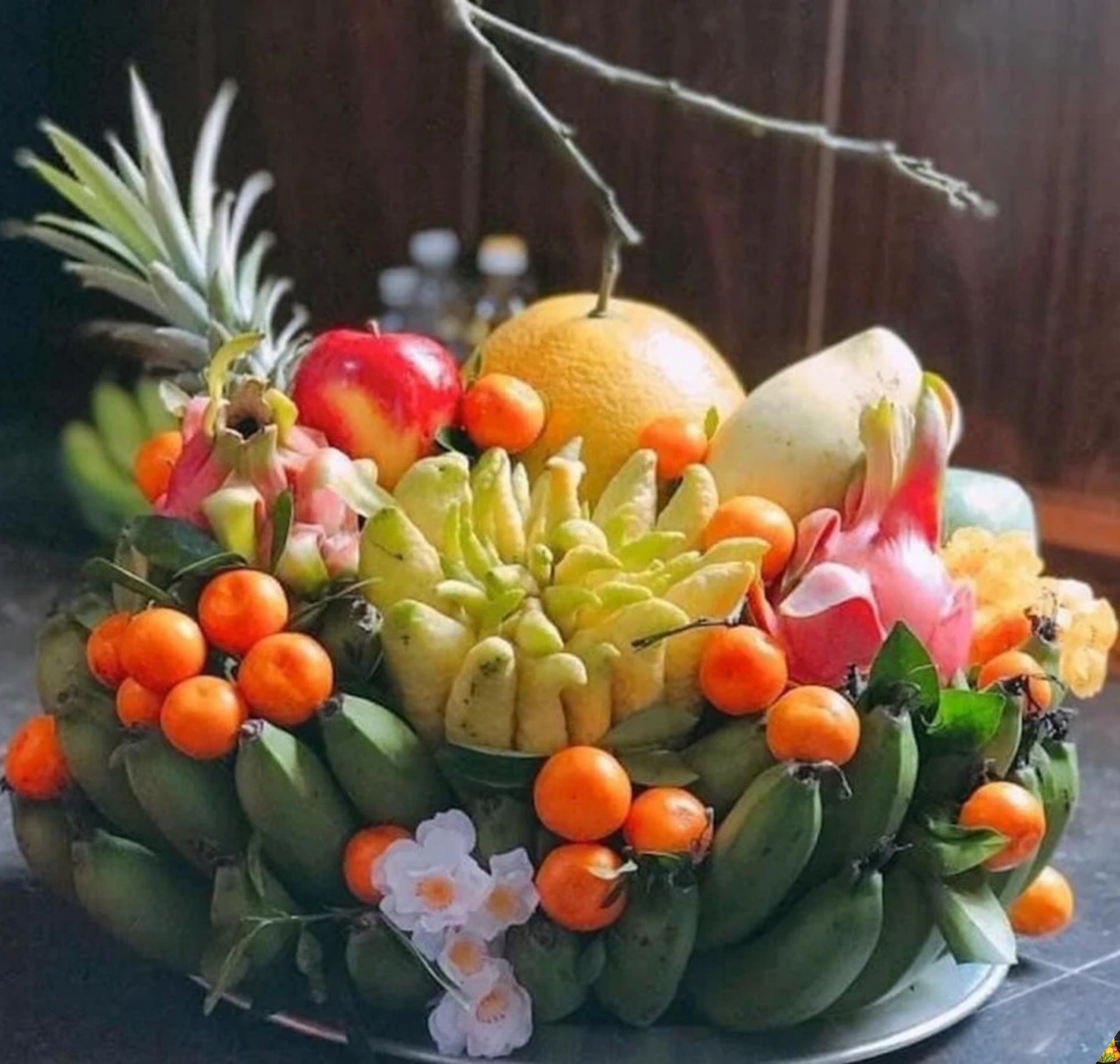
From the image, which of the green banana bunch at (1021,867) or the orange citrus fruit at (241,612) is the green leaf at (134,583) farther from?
the green banana bunch at (1021,867)

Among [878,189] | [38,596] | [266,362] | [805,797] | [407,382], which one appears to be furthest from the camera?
[878,189]

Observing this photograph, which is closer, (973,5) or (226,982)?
(226,982)

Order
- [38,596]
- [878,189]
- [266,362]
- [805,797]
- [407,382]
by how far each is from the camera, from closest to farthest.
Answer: [805,797], [407,382], [266,362], [38,596], [878,189]

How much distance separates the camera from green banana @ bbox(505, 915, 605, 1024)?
656 millimetres

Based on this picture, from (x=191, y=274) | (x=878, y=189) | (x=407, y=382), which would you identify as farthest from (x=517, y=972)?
(x=878, y=189)

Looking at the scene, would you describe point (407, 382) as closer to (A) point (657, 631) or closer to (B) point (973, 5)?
(A) point (657, 631)

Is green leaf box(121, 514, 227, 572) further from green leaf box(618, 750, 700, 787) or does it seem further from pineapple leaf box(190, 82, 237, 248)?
pineapple leaf box(190, 82, 237, 248)

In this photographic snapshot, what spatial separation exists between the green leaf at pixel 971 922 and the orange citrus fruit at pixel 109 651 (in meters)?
0.29

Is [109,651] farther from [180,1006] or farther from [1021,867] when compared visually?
[1021,867]

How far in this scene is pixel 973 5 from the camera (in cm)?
147

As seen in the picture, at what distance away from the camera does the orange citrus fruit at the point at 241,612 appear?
68 cm

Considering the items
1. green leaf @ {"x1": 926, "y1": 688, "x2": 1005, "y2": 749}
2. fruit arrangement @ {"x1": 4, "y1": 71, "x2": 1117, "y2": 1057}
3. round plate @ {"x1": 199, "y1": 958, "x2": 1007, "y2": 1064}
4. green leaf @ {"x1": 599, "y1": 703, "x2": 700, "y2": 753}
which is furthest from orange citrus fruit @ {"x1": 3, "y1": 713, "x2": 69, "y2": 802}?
green leaf @ {"x1": 926, "y1": 688, "x2": 1005, "y2": 749}

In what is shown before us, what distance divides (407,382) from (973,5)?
84 cm

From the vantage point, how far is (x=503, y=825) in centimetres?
66
